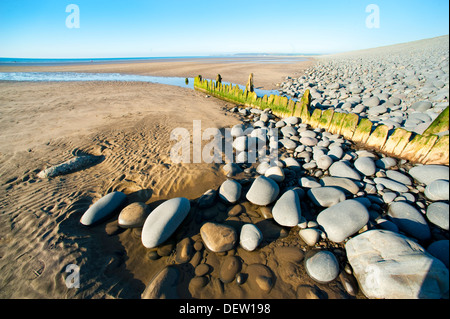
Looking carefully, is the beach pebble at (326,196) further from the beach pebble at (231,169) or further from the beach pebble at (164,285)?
the beach pebble at (164,285)

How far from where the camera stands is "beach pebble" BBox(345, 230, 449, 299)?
5.86 feet

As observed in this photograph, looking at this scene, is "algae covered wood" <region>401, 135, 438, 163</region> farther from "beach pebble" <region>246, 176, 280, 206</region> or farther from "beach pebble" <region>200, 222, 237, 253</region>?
"beach pebble" <region>200, 222, 237, 253</region>

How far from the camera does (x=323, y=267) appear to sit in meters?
2.22

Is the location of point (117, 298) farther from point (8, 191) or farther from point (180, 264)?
point (8, 191)

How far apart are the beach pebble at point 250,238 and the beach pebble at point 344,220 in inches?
40.4

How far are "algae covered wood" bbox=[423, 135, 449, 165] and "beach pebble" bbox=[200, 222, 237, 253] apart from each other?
13.7 ft

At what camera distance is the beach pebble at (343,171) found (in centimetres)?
359

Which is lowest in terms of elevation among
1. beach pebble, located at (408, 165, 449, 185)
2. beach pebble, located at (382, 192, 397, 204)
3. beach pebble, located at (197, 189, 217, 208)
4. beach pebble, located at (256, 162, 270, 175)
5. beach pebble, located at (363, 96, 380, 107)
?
beach pebble, located at (197, 189, 217, 208)

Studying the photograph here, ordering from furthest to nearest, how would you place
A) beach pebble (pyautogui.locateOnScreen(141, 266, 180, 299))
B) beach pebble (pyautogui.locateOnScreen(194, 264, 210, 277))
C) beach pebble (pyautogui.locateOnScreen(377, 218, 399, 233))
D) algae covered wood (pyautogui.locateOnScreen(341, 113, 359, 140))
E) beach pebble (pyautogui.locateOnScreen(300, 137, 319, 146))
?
1. beach pebble (pyautogui.locateOnScreen(300, 137, 319, 146))
2. algae covered wood (pyautogui.locateOnScreen(341, 113, 359, 140))
3. beach pebble (pyautogui.locateOnScreen(377, 218, 399, 233))
4. beach pebble (pyautogui.locateOnScreen(194, 264, 210, 277))
5. beach pebble (pyautogui.locateOnScreen(141, 266, 180, 299))

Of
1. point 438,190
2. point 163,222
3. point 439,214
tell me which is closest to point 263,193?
point 163,222

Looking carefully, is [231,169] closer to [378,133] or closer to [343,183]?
[343,183]

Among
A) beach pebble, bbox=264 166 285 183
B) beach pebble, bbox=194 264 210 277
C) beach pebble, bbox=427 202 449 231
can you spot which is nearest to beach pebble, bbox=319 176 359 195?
beach pebble, bbox=264 166 285 183

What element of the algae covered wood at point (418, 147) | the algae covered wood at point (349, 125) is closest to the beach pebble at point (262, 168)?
the algae covered wood at point (349, 125)
